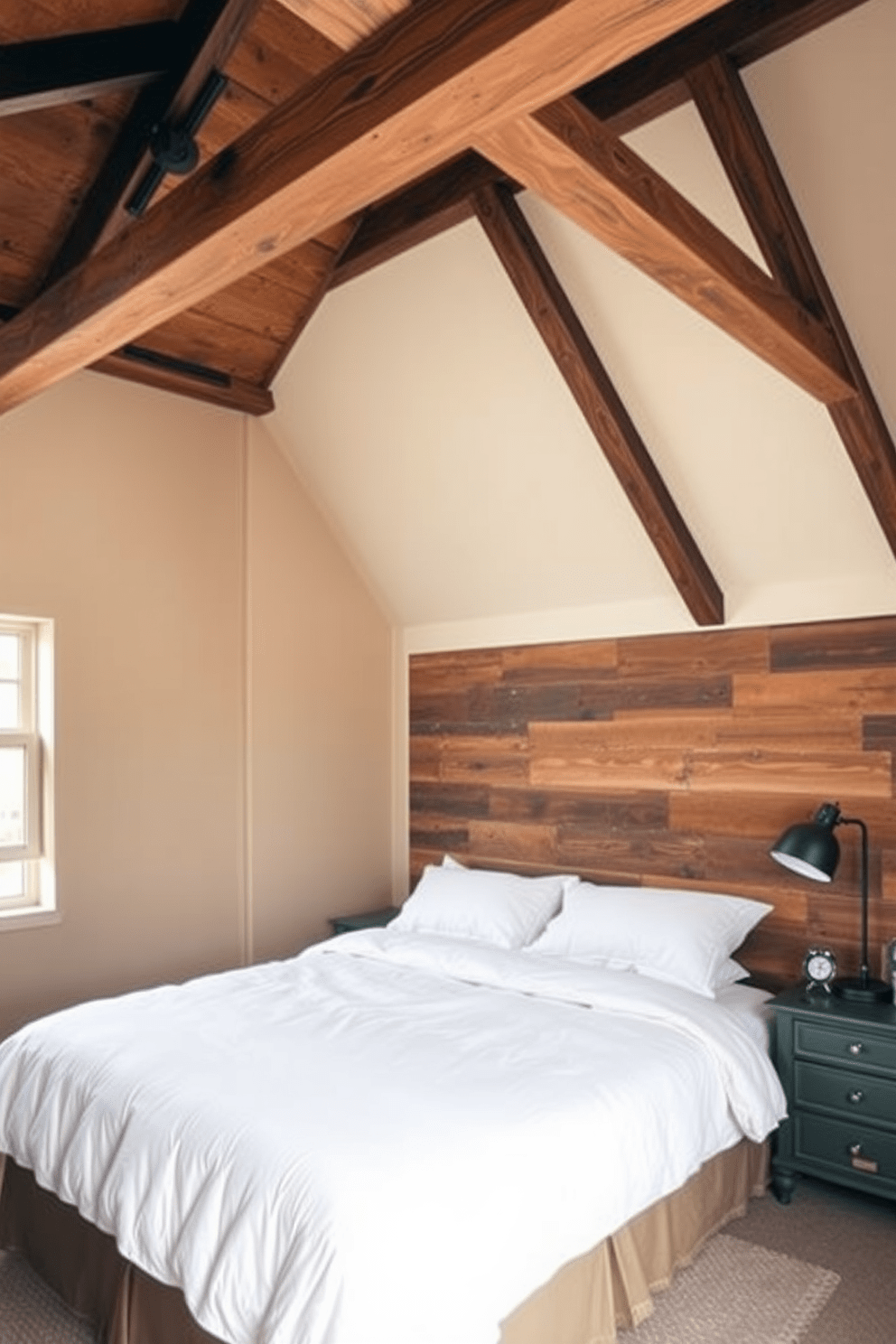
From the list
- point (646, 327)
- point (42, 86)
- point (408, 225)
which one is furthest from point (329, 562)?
point (42, 86)

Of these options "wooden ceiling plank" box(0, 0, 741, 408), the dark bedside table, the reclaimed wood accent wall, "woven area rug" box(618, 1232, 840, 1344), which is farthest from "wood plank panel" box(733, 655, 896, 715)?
"wooden ceiling plank" box(0, 0, 741, 408)

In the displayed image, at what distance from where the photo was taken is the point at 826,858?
314 cm

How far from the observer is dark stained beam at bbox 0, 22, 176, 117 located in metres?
2.57

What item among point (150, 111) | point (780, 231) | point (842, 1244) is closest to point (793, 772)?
point (842, 1244)

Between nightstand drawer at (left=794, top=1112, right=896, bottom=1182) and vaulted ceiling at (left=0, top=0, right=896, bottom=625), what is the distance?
5.79 ft

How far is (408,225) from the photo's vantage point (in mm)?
3359

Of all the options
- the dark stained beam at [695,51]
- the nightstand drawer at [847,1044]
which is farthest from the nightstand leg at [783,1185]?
the dark stained beam at [695,51]

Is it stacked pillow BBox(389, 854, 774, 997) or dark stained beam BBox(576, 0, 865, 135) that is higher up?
dark stained beam BBox(576, 0, 865, 135)

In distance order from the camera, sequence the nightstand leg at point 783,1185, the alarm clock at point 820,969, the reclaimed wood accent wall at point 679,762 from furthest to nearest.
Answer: the reclaimed wood accent wall at point 679,762, the alarm clock at point 820,969, the nightstand leg at point 783,1185

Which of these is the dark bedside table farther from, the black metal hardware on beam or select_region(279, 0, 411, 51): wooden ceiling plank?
Result: the black metal hardware on beam

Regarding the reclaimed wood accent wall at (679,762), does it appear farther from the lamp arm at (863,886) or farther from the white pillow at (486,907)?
the white pillow at (486,907)

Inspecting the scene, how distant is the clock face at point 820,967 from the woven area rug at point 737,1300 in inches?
32.1

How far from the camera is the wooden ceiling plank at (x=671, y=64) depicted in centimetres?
240

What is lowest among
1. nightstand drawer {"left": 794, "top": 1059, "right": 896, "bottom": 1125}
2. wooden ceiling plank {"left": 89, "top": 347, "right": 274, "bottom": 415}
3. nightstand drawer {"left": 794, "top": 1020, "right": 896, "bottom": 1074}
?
nightstand drawer {"left": 794, "top": 1059, "right": 896, "bottom": 1125}
